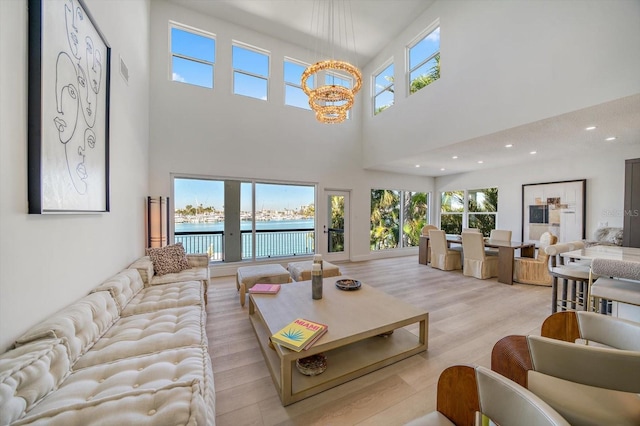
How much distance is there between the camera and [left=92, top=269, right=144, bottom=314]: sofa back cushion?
6.64 feet

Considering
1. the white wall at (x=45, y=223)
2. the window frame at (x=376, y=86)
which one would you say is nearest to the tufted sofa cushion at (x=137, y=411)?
the white wall at (x=45, y=223)

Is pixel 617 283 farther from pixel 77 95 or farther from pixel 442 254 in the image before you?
pixel 77 95

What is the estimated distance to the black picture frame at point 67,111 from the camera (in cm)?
138

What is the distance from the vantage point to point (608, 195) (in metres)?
4.48

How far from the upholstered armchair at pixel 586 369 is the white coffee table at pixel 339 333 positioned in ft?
2.95

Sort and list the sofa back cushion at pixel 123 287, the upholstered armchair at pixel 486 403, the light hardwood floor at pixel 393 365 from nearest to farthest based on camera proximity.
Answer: the upholstered armchair at pixel 486 403, the light hardwood floor at pixel 393 365, the sofa back cushion at pixel 123 287

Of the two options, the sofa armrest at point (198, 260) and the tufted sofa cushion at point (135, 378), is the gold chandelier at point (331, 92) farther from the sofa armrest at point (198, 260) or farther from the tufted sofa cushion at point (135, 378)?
the tufted sofa cushion at point (135, 378)

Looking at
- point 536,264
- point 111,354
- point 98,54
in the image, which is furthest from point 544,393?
point 536,264

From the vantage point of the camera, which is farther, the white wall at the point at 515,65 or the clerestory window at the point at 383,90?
the clerestory window at the point at 383,90

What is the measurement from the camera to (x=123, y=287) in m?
2.19

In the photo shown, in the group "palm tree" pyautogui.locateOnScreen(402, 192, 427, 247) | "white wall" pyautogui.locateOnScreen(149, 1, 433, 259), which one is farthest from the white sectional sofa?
"palm tree" pyautogui.locateOnScreen(402, 192, 427, 247)

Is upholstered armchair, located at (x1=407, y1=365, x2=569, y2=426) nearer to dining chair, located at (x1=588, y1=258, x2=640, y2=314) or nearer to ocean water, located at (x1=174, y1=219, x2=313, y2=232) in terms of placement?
dining chair, located at (x1=588, y1=258, x2=640, y2=314)

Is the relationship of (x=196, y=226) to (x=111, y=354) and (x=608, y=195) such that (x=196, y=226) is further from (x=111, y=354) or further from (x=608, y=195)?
(x=608, y=195)

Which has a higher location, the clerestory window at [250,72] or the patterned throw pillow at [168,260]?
the clerestory window at [250,72]
